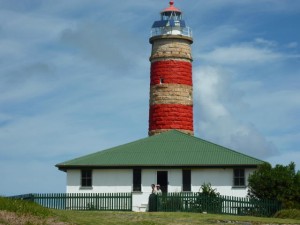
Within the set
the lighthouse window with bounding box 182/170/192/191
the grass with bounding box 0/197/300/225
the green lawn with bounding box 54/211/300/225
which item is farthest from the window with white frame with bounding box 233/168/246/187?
the green lawn with bounding box 54/211/300/225

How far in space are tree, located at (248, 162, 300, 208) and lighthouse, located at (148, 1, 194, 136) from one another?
13342 millimetres

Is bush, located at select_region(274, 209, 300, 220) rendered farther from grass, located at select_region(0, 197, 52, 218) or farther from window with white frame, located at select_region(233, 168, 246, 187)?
grass, located at select_region(0, 197, 52, 218)

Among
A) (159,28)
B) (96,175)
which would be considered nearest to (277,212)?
(96,175)

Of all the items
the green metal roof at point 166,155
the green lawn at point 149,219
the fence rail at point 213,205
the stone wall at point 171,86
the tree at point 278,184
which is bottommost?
the green lawn at point 149,219

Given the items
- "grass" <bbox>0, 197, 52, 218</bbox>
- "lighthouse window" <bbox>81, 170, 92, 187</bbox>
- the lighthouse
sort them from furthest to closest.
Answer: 1. the lighthouse
2. "lighthouse window" <bbox>81, 170, 92, 187</bbox>
3. "grass" <bbox>0, 197, 52, 218</bbox>

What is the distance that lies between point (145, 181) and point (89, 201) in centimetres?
397

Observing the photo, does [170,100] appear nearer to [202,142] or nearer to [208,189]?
[202,142]

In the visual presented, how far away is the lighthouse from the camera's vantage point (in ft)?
185

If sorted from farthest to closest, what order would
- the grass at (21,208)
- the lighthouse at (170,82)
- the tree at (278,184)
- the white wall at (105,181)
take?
the lighthouse at (170,82)
the white wall at (105,181)
the tree at (278,184)
the grass at (21,208)

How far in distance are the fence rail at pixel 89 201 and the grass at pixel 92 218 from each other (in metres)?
9.97

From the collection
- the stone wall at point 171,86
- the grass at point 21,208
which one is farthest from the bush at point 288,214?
the stone wall at point 171,86

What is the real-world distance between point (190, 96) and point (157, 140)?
26.0 ft

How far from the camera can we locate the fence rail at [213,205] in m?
41.7

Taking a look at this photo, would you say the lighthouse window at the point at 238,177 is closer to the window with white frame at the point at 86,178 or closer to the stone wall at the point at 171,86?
the window with white frame at the point at 86,178
